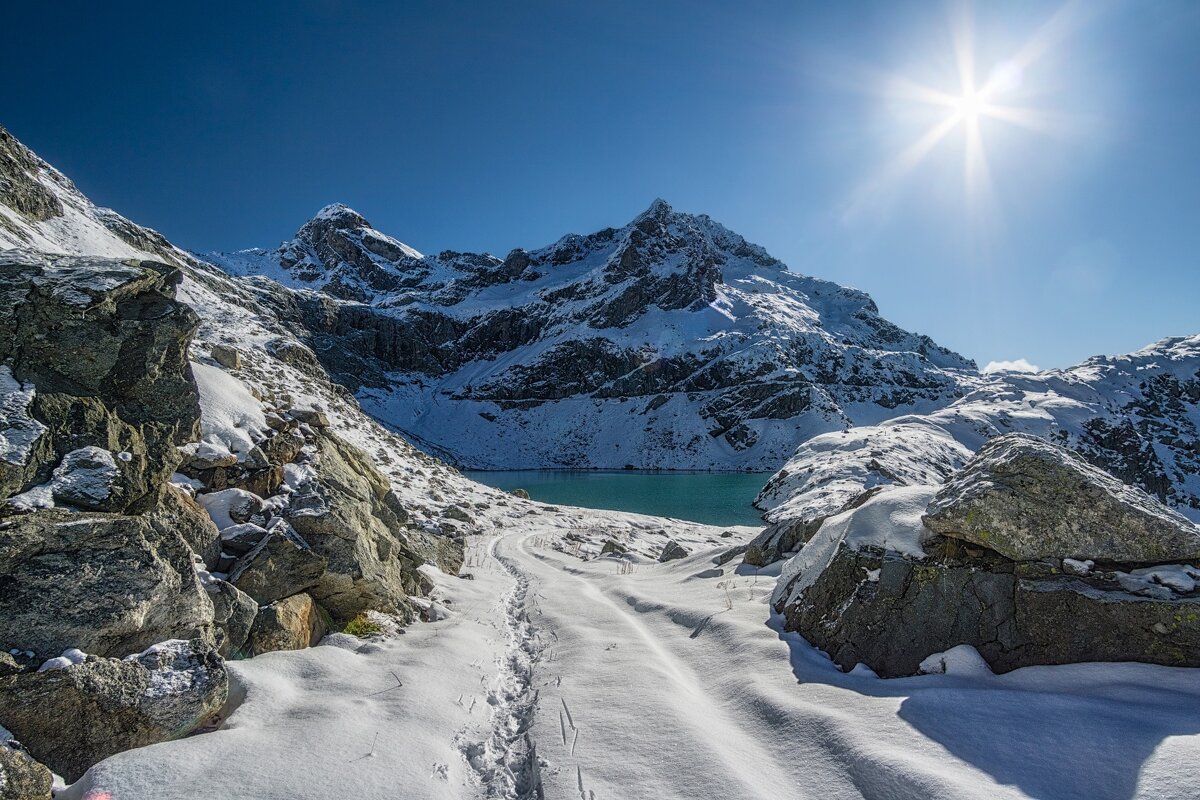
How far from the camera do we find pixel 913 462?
123 ft

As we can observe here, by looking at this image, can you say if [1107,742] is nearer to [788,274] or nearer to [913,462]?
[913,462]

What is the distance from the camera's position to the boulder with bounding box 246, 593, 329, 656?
5.44 metres

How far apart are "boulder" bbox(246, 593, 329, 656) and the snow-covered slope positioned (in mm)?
23944

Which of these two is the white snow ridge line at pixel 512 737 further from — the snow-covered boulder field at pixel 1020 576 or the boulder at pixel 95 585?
the snow-covered boulder field at pixel 1020 576

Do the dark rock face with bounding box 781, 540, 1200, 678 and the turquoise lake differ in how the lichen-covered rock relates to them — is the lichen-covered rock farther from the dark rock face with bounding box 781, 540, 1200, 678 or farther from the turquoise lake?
the turquoise lake

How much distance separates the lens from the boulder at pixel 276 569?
581 centimetres

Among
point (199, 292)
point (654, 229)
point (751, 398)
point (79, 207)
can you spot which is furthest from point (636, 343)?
point (79, 207)

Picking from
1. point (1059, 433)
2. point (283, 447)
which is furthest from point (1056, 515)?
point (1059, 433)

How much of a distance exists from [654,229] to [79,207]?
140259 mm

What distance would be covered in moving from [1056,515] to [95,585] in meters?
8.85

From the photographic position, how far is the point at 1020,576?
5.21 meters

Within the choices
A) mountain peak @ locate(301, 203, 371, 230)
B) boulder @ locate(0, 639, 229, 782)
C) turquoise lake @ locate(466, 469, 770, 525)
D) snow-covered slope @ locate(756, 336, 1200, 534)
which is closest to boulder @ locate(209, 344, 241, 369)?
boulder @ locate(0, 639, 229, 782)

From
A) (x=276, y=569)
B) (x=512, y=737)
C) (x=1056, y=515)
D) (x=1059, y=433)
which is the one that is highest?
(x=1059, y=433)

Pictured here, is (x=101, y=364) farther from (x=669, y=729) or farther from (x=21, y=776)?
(x=669, y=729)
